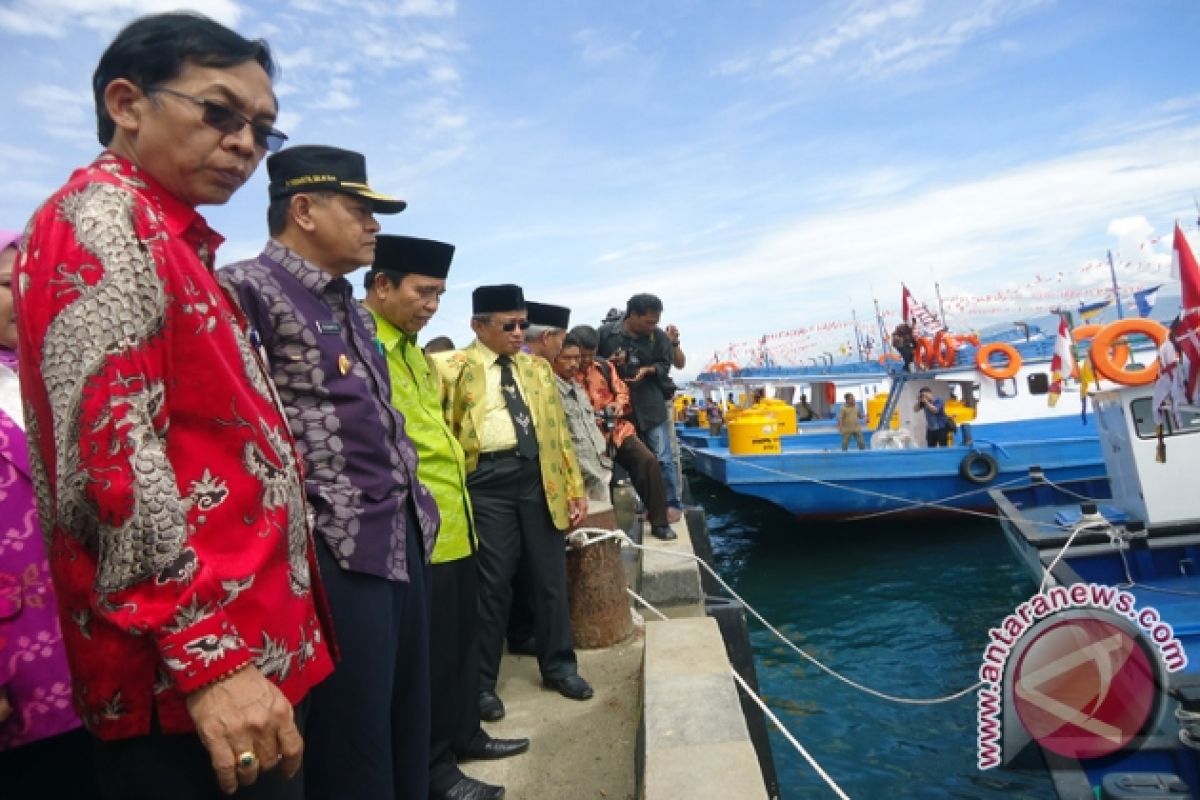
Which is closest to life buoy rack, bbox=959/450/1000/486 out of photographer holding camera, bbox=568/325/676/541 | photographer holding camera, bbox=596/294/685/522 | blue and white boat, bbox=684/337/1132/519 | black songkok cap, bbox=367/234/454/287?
blue and white boat, bbox=684/337/1132/519

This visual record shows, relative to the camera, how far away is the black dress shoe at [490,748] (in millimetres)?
3043

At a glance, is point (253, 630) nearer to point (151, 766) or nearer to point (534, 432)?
point (151, 766)

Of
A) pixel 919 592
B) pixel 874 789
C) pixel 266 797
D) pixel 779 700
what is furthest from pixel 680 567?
pixel 919 592

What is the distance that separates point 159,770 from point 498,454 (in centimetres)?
232

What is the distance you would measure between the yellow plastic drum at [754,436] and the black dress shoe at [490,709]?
11.0 meters

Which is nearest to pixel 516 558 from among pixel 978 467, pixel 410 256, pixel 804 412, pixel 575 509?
pixel 575 509

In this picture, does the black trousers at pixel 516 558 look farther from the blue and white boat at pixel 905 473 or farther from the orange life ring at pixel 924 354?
the orange life ring at pixel 924 354

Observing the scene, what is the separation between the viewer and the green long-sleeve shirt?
2.54 metres

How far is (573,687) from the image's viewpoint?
3592 millimetres

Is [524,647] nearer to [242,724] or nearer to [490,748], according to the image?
[490,748]

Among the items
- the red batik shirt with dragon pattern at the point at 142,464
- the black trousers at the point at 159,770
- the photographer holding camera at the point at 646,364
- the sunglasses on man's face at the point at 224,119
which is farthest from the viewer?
the photographer holding camera at the point at 646,364

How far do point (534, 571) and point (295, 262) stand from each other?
2056 mm

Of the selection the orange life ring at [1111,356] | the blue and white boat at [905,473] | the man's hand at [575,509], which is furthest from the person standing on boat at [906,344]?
the man's hand at [575,509]

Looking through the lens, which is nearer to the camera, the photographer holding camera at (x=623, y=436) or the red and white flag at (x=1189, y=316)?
the red and white flag at (x=1189, y=316)
